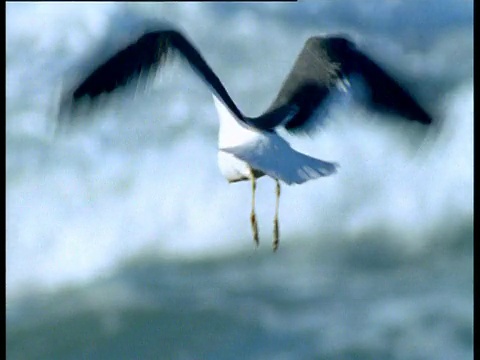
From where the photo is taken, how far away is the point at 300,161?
4633mm

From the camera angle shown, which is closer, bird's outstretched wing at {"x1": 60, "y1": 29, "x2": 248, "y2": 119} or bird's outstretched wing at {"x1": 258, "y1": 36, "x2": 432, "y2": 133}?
bird's outstretched wing at {"x1": 60, "y1": 29, "x2": 248, "y2": 119}

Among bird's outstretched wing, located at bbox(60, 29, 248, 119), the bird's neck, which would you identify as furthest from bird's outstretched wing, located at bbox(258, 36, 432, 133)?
bird's outstretched wing, located at bbox(60, 29, 248, 119)

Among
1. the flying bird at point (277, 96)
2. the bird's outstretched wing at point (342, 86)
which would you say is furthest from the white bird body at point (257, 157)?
the bird's outstretched wing at point (342, 86)

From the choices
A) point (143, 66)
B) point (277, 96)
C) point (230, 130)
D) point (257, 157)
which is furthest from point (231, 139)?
point (143, 66)

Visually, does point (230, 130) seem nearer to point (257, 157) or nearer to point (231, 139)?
point (231, 139)

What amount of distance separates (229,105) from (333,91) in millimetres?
492

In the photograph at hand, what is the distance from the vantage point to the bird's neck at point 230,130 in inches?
189

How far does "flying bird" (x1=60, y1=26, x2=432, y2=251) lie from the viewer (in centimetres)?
462

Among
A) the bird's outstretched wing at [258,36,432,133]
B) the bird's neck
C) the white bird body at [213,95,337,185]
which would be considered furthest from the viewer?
the bird's outstretched wing at [258,36,432,133]

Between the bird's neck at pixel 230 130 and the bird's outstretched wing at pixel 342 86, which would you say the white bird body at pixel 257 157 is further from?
the bird's outstretched wing at pixel 342 86

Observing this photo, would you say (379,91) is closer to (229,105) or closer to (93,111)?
(229,105)

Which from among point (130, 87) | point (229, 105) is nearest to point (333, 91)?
point (229, 105)

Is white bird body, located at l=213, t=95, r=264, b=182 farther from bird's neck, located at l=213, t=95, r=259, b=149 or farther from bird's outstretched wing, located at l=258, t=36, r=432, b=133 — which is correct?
bird's outstretched wing, located at l=258, t=36, r=432, b=133

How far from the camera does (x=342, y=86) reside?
5.01 meters
